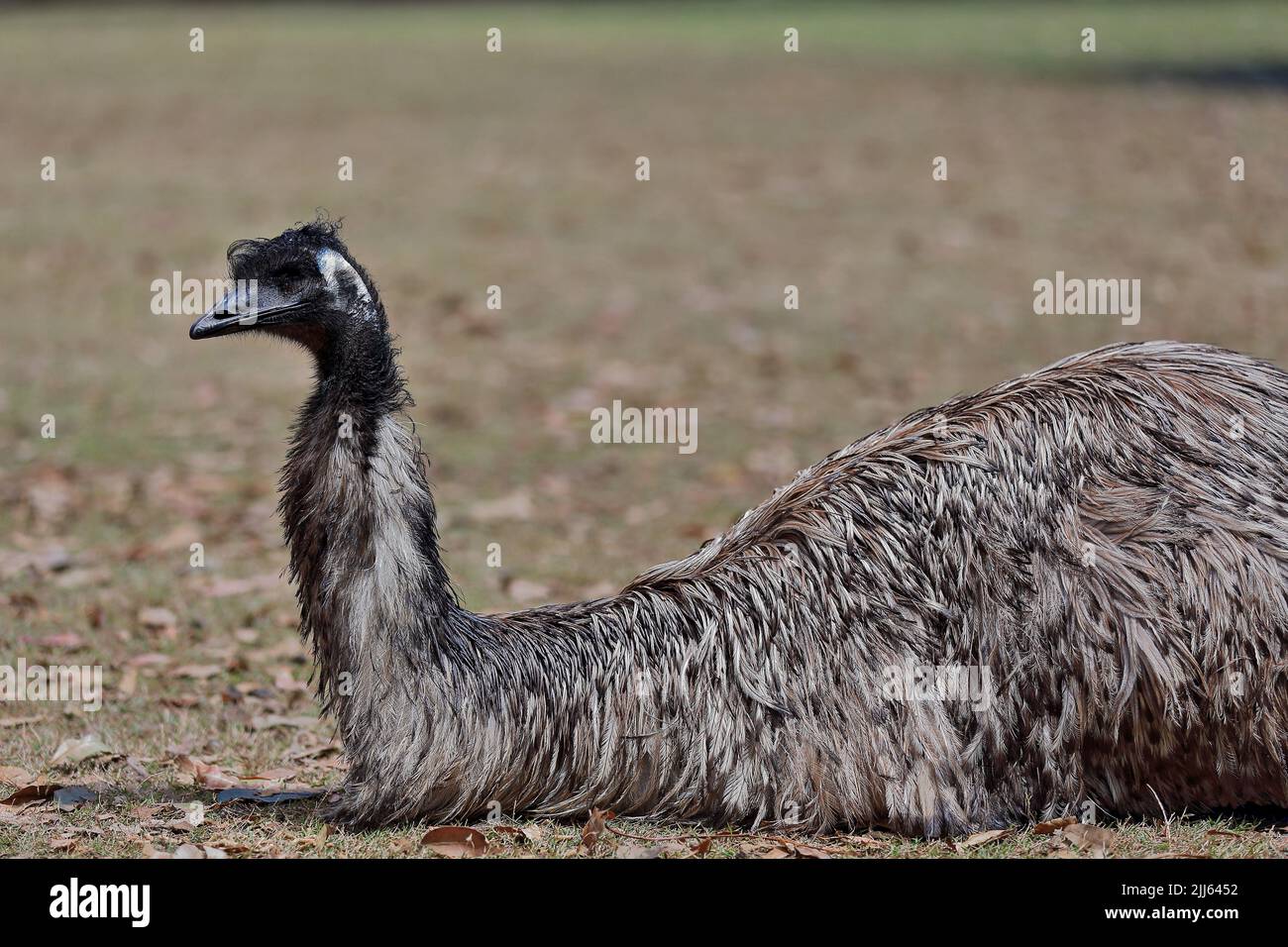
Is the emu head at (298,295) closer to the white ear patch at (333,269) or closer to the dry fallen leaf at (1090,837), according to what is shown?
the white ear patch at (333,269)

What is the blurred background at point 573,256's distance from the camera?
1077cm

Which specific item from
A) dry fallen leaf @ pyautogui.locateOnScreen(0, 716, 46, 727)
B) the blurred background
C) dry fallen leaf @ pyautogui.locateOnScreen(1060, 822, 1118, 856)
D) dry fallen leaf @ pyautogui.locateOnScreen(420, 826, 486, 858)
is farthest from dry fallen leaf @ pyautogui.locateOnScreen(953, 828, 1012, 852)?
dry fallen leaf @ pyautogui.locateOnScreen(0, 716, 46, 727)

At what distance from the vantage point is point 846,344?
1525 centimetres

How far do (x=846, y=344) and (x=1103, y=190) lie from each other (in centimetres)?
643

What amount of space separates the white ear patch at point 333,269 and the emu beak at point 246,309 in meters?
0.11

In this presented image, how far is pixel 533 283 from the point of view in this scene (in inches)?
679

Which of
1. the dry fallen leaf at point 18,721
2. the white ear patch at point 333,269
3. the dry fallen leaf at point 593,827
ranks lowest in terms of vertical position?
the dry fallen leaf at point 593,827

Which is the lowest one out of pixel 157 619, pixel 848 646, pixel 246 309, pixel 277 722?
pixel 277 722

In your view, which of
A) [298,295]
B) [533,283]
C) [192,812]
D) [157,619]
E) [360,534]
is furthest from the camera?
[533,283]

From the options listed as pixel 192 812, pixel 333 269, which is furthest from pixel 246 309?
pixel 192 812

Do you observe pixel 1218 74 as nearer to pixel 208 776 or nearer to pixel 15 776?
pixel 208 776

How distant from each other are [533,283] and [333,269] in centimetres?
1167

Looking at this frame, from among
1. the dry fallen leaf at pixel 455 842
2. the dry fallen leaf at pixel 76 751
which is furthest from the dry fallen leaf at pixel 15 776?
the dry fallen leaf at pixel 455 842

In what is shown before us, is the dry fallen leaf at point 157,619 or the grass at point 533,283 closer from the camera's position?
the grass at point 533,283
